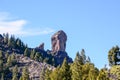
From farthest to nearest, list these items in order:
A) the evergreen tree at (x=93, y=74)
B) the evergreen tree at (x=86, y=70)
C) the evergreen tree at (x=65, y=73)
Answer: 1. the evergreen tree at (x=65, y=73)
2. the evergreen tree at (x=86, y=70)
3. the evergreen tree at (x=93, y=74)

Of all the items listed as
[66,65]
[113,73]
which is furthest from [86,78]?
[113,73]

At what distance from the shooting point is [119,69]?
652ft

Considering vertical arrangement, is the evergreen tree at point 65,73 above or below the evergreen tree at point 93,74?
above

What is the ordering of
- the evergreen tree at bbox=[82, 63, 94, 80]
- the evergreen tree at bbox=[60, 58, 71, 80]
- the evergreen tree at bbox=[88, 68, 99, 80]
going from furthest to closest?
the evergreen tree at bbox=[60, 58, 71, 80] < the evergreen tree at bbox=[82, 63, 94, 80] < the evergreen tree at bbox=[88, 68, 99, 80]

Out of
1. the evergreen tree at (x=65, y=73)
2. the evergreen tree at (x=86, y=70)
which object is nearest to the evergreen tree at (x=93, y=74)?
the evergreen tree at (x=86, y=70)

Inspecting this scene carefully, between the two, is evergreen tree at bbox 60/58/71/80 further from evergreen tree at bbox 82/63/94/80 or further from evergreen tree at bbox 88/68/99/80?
evergreen tree at bbox 88/68/99/80

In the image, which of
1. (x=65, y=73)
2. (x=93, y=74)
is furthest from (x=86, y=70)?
(x=65, y=73)

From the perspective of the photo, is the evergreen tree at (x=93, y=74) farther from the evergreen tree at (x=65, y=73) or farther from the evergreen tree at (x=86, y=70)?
the evergreen tree at (x=65, y=73)

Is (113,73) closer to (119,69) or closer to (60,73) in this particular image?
(119,69)

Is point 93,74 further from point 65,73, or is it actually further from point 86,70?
point 65,73

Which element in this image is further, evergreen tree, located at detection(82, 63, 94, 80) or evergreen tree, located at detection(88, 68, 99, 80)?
evergreen tree, located at detection(82, 63, 94, 80)

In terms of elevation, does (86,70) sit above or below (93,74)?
above

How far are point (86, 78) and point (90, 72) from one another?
4841 millimetres

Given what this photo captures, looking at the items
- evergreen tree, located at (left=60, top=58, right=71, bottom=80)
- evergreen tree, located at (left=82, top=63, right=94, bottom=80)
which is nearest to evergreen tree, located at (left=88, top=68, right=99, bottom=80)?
evergreen tree, located at (left=82, top=63, right=94, bottom=80)
